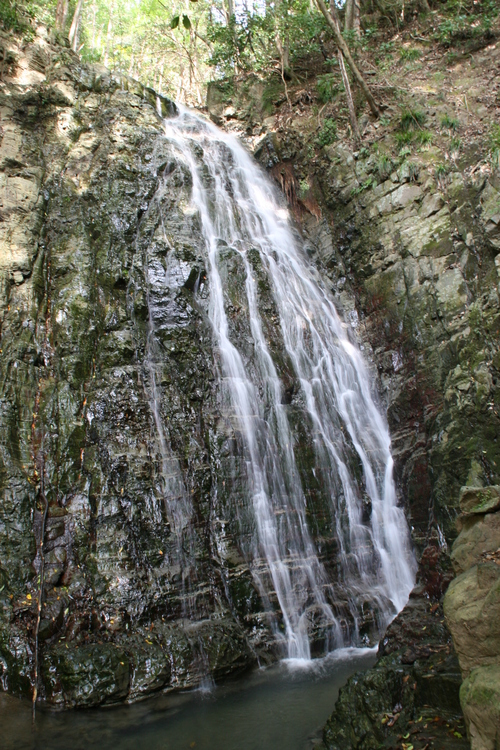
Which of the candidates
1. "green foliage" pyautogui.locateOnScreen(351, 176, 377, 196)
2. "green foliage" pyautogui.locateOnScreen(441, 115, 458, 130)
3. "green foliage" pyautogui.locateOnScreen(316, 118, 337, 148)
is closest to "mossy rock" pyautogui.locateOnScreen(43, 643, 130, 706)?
"green foliage" pyautogui.locateOnScreen(351, 176, 377, 196)

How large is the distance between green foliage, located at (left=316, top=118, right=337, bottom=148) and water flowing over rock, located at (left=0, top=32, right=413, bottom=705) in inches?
154

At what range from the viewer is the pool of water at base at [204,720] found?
17.0 feet

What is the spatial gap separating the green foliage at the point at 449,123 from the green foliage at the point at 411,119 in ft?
2.08

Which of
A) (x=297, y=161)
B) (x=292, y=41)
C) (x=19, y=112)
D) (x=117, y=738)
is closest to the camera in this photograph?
(x=117, y=738)

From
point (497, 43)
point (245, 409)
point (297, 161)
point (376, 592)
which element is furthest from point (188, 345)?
point (497, 43)

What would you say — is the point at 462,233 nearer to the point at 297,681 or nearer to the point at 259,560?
the point at 259,560

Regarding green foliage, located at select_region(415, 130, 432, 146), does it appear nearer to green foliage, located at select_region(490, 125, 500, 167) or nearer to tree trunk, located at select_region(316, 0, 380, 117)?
green foliage, located at select_region(490, 125, 500, 167)

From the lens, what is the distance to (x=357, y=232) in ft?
40.9

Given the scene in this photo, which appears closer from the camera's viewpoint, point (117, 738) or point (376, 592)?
point (117, 738)

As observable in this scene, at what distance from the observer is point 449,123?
11289 millimetres

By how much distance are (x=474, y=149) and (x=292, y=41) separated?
9.69 m

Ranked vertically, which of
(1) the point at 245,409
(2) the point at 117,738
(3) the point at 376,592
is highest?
(1) the point at 245,409

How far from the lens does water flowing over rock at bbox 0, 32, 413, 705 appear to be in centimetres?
673

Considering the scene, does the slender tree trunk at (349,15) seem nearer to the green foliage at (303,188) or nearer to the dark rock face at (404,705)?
the green foliage at (303,188)
